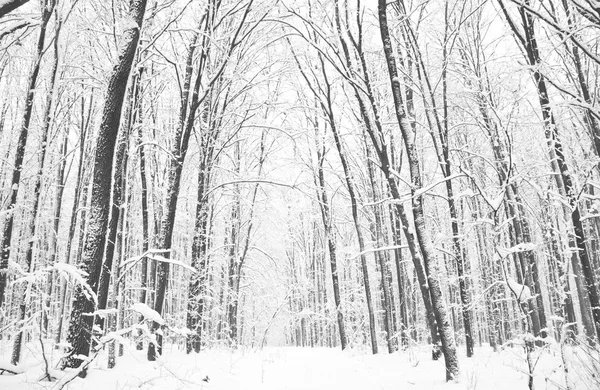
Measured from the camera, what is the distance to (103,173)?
4.15m

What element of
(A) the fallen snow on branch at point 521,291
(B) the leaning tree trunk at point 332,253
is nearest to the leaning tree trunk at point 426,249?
(A) the fallen snow on branch at point 521,291

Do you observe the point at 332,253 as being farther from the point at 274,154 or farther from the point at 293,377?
the point at 293,377

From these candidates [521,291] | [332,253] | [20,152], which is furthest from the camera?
[332,253]

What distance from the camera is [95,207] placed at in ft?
13.4

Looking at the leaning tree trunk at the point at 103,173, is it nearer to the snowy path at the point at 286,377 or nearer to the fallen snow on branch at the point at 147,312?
the snowy path at the point at 286,377

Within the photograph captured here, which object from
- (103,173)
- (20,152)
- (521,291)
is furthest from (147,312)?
(20,152)

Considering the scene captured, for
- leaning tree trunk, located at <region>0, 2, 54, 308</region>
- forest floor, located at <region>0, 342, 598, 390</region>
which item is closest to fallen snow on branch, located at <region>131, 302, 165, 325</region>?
forest floor, located at <region>0, 342, 598, 390</region>

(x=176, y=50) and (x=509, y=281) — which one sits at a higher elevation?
(x=176, y=50)

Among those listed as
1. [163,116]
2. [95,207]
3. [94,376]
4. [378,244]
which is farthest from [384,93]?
[94,376]

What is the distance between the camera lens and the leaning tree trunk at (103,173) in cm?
396

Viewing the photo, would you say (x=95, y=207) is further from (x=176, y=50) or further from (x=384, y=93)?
(x=384, y=93)

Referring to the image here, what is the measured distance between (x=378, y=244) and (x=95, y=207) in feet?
33.8

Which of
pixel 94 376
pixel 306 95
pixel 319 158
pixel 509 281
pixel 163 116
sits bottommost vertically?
pixel 94 376

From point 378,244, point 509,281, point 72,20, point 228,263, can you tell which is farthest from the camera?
point 228,263
